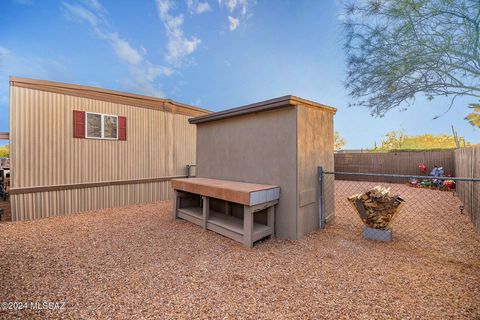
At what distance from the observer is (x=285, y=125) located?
11.9 feet

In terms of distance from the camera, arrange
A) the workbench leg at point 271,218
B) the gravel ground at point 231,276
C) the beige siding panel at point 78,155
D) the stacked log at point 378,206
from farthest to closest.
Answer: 1. the beige siding panel at point 78,155
2. the workbench leg at point 271,218
3. the stacked log at point 378,206
4. the gravel ground at point 231,276

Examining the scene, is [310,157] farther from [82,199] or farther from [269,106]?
[82,199]

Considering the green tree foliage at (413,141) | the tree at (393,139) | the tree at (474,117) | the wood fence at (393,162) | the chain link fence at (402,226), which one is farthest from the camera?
the tree at (393,139)

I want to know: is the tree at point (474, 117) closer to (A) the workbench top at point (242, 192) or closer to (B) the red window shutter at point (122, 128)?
(A) the workbench top at point (242, 192)

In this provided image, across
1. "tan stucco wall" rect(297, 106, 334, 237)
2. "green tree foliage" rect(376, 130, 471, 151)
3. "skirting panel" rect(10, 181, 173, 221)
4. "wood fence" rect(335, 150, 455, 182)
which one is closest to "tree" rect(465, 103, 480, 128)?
"wood fence" rect(335, 150, 455, 182)

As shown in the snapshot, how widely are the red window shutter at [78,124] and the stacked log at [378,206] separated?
6644 millimetres

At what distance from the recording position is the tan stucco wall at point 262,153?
11.8ft

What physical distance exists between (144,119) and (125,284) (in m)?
5.40

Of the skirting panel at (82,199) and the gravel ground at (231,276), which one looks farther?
the skirting panel at (82,199)

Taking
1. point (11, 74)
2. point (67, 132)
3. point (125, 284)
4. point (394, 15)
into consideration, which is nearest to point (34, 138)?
point (67, 132)

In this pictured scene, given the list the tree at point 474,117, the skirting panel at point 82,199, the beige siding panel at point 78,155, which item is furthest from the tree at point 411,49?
the skirting panel at point 82,199

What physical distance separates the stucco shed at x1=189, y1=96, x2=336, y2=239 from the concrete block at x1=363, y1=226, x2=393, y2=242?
2.78 feet

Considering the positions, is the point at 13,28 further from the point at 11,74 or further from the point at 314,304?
the point at 314,304

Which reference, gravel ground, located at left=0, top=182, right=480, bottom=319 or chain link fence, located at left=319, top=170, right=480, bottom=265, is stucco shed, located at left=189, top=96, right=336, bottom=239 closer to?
chain link fence, located at left=319, top=170, right=480, bottom=265
